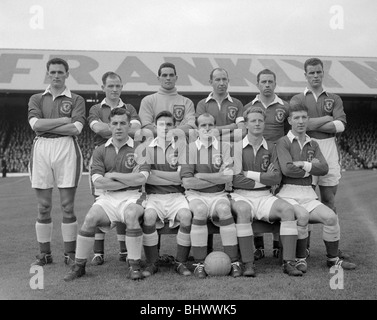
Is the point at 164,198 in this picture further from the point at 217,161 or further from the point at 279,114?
the point at 279,114

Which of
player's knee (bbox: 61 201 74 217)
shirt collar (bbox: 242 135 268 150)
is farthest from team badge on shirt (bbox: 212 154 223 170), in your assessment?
player's knee (bbox: 61 201 74 217)

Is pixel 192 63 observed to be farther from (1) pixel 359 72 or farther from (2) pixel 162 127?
(2) pixel 162 127

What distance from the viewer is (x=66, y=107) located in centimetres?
533

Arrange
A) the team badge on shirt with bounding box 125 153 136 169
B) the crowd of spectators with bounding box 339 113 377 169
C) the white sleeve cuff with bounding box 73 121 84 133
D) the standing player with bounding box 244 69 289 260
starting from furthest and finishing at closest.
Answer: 1. the crowd of spectators with bounding box 339 113 377 169
2. the standing player with bounding box 244 69 289 260
3. the white sleeve cuff with bounding box 73 121 84 133
4. the team badge on shirt with bounding box 125 153 136 169

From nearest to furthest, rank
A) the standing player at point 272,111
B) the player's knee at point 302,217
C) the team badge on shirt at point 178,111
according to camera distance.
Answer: the player's knee at point 302,217
the standing player at point 272,111
the team badge on shirt at point 178,111

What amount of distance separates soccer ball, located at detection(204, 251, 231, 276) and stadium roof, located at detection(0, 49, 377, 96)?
49.8ft

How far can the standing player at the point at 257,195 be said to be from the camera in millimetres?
4637

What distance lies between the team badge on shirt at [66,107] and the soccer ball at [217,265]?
7.61ft

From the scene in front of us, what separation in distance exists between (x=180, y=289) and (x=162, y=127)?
1745 mm

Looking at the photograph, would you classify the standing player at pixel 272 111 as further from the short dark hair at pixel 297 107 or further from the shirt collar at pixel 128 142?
the shirt collar at pixel 128 142

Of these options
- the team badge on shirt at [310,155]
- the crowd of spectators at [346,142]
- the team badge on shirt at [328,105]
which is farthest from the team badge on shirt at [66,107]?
the crowd of spectators at [346,142]

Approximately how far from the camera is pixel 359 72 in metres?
22.5

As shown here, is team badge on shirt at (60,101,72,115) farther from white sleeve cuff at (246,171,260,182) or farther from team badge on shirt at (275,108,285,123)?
team badge on shirt at (275,108,285,123)

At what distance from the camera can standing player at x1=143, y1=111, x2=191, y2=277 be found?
4707mm
